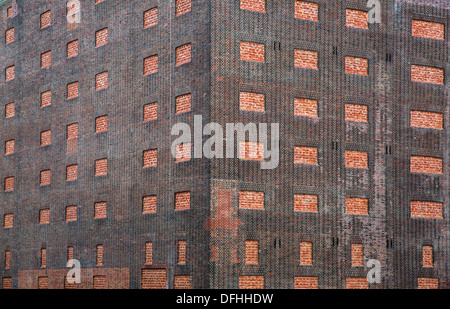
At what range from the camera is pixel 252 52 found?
112 ft

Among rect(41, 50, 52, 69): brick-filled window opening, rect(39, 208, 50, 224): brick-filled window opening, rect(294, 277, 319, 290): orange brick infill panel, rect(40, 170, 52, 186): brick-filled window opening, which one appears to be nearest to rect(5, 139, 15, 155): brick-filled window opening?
rect(40, 170, 52, 186): brick-filled window opening

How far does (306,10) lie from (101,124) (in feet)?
38.9

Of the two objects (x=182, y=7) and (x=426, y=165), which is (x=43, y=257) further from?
(x=426, y=165)

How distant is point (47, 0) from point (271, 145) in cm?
1781

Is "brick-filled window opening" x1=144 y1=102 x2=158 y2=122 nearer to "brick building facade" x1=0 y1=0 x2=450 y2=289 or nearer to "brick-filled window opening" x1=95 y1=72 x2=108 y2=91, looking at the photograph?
"brick building facade" x1=0 y1=0 x2=450 y2=289

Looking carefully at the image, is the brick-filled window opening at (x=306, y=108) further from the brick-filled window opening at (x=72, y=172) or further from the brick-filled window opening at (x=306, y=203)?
the brick-filled window opening at (x=72, y=172)

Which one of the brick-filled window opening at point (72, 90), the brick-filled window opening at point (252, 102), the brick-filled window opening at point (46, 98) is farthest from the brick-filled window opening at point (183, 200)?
the brick-filled window opening at point (46, 98)

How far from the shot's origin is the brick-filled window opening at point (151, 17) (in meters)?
36.7

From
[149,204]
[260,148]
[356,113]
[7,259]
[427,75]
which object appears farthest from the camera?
[7,259]

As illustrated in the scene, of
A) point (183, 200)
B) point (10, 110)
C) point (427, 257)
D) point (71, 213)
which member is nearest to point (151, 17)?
point (183, 200)

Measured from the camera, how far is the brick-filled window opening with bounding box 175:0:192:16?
3511 cm

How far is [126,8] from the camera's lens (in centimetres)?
3847

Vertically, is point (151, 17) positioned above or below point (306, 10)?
above

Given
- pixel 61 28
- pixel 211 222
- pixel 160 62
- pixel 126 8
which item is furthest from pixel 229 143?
pixel 61 28
